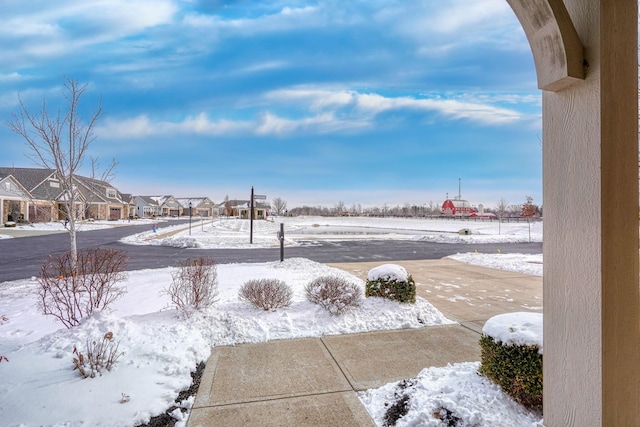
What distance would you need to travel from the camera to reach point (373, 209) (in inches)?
6412

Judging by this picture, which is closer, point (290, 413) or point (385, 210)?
point (290, 413)

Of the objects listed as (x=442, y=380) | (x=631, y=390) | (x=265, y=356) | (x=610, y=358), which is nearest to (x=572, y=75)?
(x=610, y=358)

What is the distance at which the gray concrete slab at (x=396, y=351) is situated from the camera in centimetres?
398

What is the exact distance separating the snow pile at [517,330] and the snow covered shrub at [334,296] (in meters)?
2.86

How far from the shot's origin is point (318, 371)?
4.07 meters

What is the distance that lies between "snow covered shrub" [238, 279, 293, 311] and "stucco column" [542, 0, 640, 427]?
180 inches

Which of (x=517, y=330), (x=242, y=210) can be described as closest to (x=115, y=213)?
(x=242, y=210)

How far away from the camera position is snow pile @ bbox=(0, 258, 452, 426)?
316 centimetres

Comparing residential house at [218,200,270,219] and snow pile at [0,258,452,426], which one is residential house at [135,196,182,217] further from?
snow pile at [0,258,452,426]

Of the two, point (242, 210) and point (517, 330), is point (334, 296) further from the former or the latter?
point (242, 210)

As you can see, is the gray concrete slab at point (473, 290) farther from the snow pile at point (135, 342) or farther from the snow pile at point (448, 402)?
the snow pile at point (448, 402)

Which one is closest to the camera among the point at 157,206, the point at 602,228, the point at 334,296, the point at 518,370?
the point at 602,228

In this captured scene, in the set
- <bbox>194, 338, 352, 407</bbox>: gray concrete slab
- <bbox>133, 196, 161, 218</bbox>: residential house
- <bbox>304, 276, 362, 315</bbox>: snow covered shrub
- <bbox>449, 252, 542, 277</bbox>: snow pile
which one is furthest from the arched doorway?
<bbox>133, 196, 161, 218</bbox>: residential house

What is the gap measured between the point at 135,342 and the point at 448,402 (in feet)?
12.2
